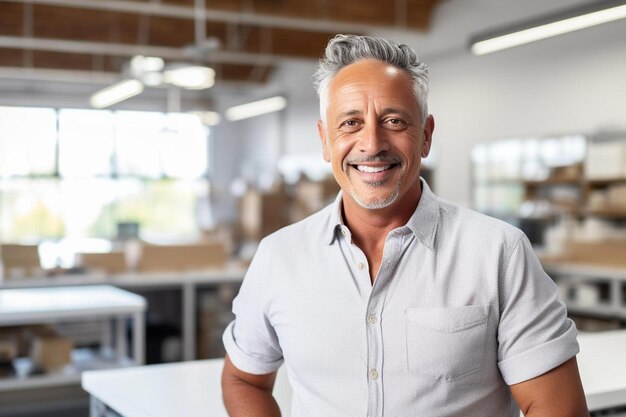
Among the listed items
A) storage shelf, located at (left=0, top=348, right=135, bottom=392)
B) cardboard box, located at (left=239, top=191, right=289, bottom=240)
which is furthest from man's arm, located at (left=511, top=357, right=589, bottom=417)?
cardboard box, located at (left=239, top=191, right=289, bottom=240)

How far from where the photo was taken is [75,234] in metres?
14.1

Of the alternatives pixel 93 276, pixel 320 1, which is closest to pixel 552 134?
pixel 320 1

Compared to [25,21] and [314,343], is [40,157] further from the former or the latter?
[314,343]

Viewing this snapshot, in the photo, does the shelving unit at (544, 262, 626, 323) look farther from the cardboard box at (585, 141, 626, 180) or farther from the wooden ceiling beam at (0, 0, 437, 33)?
the wooden ceiling beam at (0, 0, 437, 33)

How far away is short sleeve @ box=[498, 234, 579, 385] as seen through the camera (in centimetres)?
129

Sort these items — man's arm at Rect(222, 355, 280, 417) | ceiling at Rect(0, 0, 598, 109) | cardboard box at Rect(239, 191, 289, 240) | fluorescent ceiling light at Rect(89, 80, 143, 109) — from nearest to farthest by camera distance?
man's arm at Rect(222, 355, 280, 417) → cardboard box at Rect(239, 191, 289, 240) → ceiling at Rect(0, 0, 598, 109) → fluorescent ceiling light at Rect(89, 80, 143, 109)

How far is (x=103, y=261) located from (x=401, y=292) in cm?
500

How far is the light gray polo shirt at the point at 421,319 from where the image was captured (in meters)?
1.32

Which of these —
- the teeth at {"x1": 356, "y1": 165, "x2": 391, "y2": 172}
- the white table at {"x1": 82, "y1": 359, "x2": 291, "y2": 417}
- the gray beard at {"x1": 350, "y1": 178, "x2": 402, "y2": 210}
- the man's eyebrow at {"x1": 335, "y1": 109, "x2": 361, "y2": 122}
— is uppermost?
the man's eyebrow at {"x1": 335, "y1": 109, "x2": 361, "y2": 122}

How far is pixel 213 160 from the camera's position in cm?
1570

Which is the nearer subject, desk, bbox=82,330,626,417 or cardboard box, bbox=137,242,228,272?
desk, bbox=82,330,626,417

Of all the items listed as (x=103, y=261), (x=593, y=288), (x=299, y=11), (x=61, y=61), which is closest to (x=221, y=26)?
(x=299, y=11)

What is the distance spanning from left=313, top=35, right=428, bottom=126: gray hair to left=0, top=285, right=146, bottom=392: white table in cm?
324

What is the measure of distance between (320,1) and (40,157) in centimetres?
660
